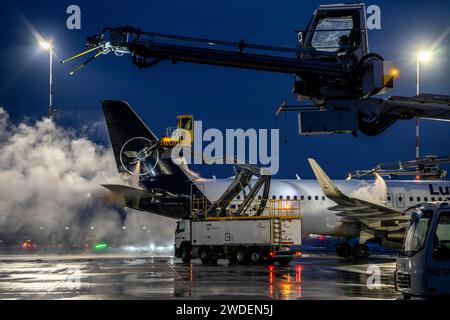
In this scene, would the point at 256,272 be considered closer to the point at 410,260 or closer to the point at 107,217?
the point at 410,260

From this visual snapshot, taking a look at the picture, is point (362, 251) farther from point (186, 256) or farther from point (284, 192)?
point (186, 256)

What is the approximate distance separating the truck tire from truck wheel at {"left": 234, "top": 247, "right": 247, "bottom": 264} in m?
0.43

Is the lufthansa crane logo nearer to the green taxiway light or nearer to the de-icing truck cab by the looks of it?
the de-icing truck cab

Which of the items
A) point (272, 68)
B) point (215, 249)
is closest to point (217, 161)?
point (215, 249)

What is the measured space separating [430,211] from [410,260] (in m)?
1.49

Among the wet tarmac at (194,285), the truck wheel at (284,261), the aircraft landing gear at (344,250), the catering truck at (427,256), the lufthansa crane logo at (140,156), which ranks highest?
the lufthansa crane logo at (140,156)

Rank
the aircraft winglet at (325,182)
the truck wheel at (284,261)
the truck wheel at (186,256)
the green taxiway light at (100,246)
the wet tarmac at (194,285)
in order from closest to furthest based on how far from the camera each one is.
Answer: the wet tarmac at (194,285)
the truck wheel at (284,261)
the truck wheel at (186,256)
the aircraft winglet at (325,182)
the green taxiway light at (100,246)

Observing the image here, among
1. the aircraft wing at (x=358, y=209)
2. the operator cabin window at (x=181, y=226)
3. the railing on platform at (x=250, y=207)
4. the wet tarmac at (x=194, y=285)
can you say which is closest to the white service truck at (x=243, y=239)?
the operator cabin window at (x=181, y=226)

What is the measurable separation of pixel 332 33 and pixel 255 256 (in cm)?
1988

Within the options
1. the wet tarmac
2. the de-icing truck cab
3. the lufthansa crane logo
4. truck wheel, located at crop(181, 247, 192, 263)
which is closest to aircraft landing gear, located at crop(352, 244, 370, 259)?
the de-icing truck cab

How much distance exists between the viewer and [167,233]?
174 ft

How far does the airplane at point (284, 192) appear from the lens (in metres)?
42.9

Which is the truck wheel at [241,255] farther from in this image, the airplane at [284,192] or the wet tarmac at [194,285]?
the wet tarmac at [194,285]

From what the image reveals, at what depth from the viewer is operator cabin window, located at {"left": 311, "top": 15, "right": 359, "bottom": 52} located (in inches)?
783
